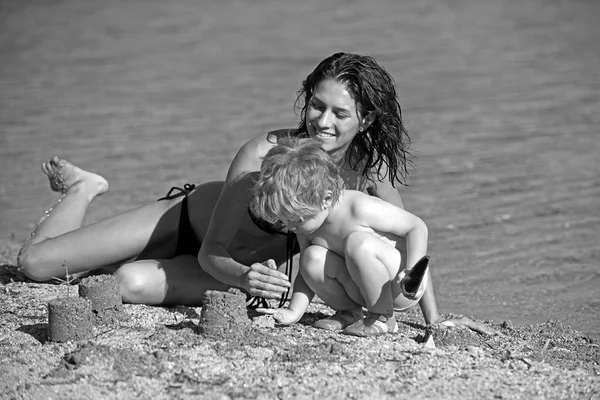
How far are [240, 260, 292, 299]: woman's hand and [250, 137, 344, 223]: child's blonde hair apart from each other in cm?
26

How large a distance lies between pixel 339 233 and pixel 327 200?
0.57 ft

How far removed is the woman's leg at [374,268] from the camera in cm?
450

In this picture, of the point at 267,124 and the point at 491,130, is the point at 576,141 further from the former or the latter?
the point at 267,124

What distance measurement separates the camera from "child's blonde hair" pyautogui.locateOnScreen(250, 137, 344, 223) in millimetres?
4453

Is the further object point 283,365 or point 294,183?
point 294,183

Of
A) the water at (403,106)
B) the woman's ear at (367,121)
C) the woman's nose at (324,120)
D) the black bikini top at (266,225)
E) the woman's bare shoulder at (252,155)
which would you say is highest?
the woman's nose at (324,120)

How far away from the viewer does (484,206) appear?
7.74 metres

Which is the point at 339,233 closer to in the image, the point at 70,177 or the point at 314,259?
→ the point at 314,259

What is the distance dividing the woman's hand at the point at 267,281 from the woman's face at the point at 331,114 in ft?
2.30

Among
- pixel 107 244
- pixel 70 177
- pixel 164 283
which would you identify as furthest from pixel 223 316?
pixel 70 177

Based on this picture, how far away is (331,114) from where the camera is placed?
4.90m

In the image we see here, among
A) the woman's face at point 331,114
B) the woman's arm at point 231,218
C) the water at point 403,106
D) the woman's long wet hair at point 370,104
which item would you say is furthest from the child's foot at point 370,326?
the water at point 403,106

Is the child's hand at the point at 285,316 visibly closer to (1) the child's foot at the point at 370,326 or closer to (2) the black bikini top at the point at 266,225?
(1) the child's foot at the point at 370,326

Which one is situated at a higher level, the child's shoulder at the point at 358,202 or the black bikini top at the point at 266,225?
the child's shoulder at the point at 358,202
